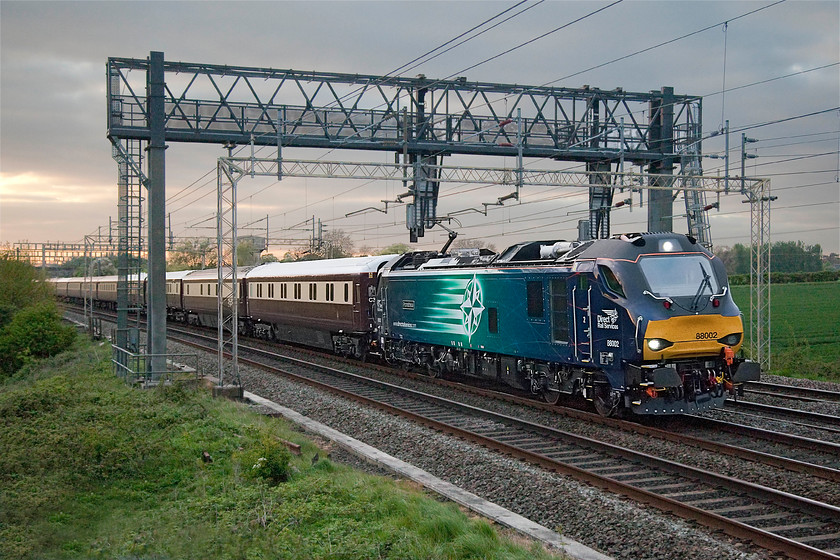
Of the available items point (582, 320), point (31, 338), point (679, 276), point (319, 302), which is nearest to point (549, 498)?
point (582, 320)

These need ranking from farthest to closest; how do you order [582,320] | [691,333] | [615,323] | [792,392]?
1. [792,392]
2. [582,320]
3. [615,323]
4. [691,333]

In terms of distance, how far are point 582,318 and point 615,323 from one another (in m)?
0.95

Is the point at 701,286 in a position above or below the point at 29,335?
above

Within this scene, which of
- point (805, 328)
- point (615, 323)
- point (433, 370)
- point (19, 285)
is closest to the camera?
point (615, 323)

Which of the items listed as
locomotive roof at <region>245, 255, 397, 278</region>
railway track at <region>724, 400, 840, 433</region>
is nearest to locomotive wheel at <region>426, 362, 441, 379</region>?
locomotive roof at <region>245, 255, 397, 278</region>

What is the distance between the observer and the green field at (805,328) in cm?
2389

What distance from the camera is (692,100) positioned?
31.4 metres

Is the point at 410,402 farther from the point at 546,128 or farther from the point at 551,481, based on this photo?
the point at 546,128

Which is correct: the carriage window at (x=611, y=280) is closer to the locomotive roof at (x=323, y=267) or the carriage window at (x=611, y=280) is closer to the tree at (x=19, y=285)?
the locomotive roof at (x=323, y=267)

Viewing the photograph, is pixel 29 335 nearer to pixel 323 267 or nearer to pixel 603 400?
pixel 323 267

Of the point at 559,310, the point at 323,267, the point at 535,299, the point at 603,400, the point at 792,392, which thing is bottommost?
the point at 792,392

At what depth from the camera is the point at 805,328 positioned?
36.2m

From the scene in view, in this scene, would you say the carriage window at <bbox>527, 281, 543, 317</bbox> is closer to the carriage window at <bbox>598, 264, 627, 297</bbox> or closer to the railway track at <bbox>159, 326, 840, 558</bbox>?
the carriage window at <bbox>598, 264, 627, 297</bbox>

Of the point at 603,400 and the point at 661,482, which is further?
the point at 603,400
